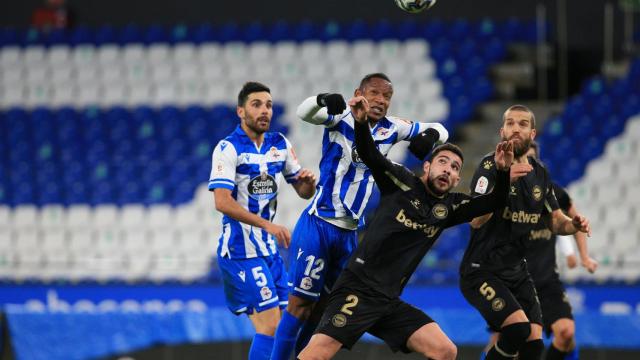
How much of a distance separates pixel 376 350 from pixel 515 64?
9371 mm

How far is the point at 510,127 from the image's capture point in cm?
691

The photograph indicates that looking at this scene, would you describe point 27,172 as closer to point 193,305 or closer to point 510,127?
point 193,305

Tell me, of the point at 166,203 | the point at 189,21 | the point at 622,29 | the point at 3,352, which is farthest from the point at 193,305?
the point at 622,29

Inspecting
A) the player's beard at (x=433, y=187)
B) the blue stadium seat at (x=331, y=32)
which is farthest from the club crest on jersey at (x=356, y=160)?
the blue stadium seat at (x=331, y=32)

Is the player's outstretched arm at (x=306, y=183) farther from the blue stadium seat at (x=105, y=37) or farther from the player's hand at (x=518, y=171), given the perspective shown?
the blue stadium seat at (x=105, y=37)

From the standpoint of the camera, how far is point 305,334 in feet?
22.5

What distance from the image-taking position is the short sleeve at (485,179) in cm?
689

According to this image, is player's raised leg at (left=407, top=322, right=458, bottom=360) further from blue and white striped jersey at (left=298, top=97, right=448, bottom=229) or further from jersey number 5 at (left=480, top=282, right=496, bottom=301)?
blue and white striped jersey at (left=298, top=97, right=448, bottom=229)

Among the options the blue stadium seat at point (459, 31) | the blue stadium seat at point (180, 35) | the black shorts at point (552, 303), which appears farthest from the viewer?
the blue stadium seat at point (180, 35)

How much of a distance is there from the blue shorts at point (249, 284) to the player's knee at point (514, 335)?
157 centimetres

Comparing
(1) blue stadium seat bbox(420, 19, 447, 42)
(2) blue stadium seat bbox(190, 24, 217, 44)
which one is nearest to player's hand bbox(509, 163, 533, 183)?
(1) blue stadium seat bbox(420, 19, 447, 42)

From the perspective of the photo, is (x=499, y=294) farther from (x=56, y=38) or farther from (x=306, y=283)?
(x=56, y=38)

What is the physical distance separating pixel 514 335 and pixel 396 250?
1.10 metres

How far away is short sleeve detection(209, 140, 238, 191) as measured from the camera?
6766mm
